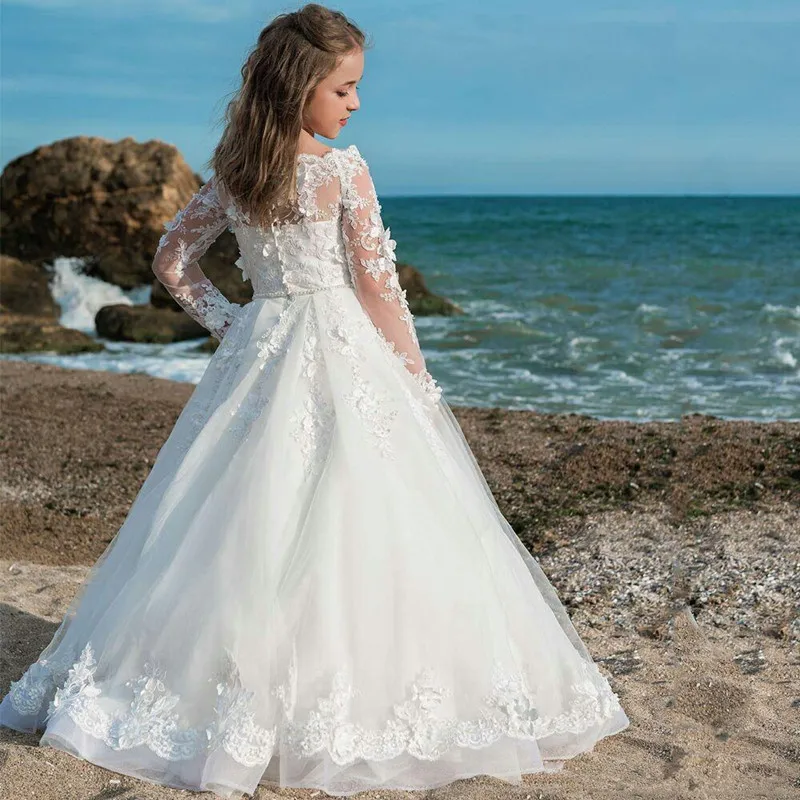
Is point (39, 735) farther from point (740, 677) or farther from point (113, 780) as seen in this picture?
point (740, 677)

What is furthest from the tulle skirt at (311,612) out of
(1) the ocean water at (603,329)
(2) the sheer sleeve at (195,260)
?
(1) the ocean water at (603,329)

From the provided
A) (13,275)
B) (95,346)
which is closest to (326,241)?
(95,346)

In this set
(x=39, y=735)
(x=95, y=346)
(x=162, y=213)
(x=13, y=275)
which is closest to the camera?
(x=39, y=735)

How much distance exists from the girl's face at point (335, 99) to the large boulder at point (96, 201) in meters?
19.9

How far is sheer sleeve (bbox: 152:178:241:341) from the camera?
3.78m

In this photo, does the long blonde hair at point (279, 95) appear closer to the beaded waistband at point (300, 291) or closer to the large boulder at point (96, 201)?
the beaded waistband at point (300, 291)

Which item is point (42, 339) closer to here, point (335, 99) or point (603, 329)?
point (603, 329)

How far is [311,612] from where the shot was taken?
327 centimetres

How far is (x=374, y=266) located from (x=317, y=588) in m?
1.06

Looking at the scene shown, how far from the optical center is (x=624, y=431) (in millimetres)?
8953

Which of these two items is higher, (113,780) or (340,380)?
(340,380)

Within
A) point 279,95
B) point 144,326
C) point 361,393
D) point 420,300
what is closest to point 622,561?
point 361,393

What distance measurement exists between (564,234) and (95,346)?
3621 centimetres

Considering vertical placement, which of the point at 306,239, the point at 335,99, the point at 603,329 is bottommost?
the point at 603,329
